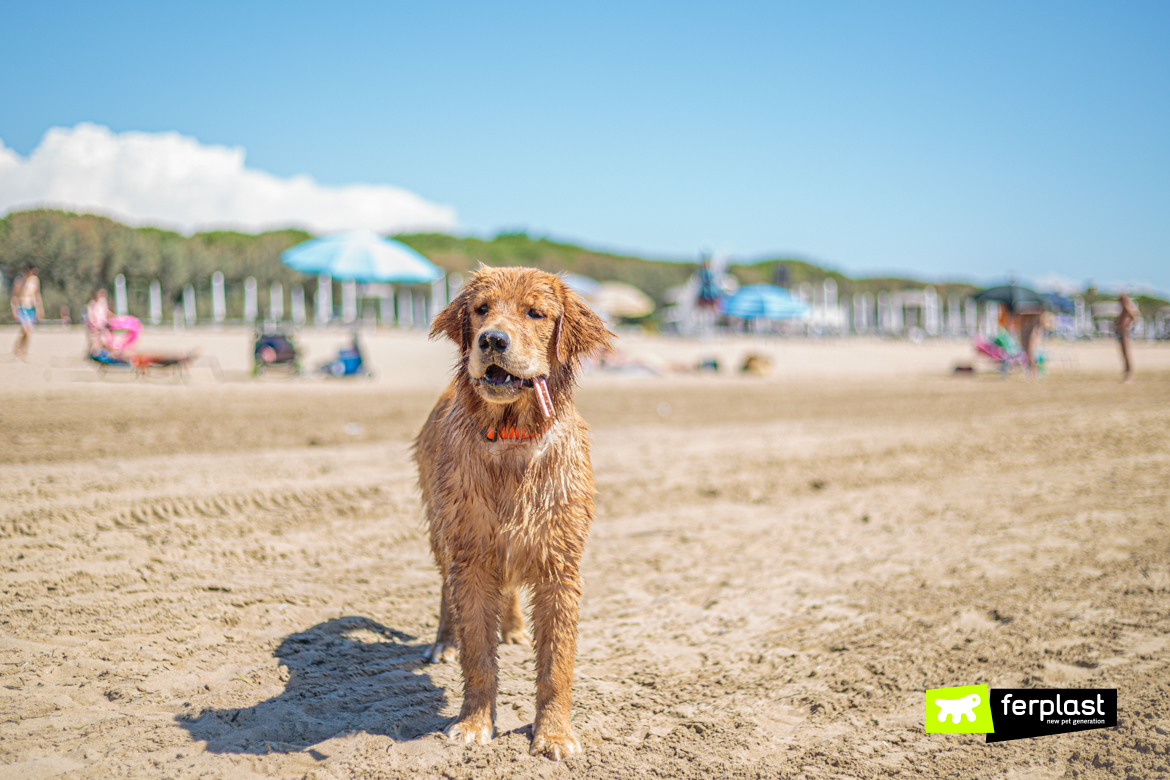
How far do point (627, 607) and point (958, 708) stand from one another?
6.43 feet

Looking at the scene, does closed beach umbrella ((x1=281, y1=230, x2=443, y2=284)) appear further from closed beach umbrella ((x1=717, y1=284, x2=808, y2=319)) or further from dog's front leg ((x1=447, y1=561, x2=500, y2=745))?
Result: closed beach umbrella ((x1=717, y1=284, x2=808, y2=319))

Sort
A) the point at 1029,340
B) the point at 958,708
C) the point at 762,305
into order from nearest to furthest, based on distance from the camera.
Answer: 1. the point at 958,708
2. the point at 1029,340
3. the point at 762,305

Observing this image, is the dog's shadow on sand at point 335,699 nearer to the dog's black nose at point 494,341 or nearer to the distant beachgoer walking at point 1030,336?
→ the dog's black nose at point 494,341

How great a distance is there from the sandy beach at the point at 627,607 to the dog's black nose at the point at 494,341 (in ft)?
5.31

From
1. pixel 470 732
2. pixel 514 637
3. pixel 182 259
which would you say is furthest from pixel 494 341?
pixel 182 259

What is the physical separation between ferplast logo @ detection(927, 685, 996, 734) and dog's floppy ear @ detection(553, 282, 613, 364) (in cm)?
223

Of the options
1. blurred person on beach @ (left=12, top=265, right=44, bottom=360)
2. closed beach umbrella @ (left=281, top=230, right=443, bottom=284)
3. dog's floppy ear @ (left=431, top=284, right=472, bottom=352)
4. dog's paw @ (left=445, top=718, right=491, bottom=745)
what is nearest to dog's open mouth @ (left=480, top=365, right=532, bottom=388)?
dog's floppy ear @ (left=431, top=284, right=472, bottom=352)

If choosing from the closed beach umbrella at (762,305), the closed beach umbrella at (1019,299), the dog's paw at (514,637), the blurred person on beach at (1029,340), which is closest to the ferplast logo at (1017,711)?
the dog's paw at (514,637)

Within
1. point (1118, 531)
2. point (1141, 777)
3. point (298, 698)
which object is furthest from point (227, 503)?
point (1118, 531)

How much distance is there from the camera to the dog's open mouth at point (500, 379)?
2.95 m

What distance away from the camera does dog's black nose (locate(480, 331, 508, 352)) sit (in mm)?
2930

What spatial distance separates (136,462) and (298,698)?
5.48 m

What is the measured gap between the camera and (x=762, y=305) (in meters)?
34.2

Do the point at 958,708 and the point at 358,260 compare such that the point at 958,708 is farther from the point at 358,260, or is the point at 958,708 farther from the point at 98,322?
the point at 98,322
